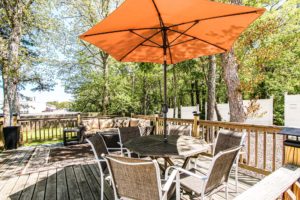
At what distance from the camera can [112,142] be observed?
4566mm

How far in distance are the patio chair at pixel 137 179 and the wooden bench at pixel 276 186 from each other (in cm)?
77

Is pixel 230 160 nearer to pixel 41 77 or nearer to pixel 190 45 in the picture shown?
pixel 190 45

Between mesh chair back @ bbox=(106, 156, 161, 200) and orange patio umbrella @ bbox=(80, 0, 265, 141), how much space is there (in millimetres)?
1376

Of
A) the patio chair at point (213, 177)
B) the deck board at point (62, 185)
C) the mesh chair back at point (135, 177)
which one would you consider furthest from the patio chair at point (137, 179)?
the deck board at point (62, 185)

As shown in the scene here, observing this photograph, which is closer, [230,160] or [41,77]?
[230,160]

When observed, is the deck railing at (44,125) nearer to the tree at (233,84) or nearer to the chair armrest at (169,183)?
the tree at (233,84)

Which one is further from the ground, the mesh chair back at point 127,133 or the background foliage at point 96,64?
the background foliage at point 96,64

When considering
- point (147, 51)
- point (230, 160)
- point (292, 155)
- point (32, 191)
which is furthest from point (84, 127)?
point (292, 155)

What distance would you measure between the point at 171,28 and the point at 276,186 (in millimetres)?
2527

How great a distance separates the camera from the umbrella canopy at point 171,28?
2348 mm

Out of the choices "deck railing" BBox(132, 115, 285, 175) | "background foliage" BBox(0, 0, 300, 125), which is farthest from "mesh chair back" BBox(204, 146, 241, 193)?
"background foliage" BBox(0, 0, 300, 125)

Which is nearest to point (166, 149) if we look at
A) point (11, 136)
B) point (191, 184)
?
point (191, 184)

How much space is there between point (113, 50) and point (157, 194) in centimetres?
248

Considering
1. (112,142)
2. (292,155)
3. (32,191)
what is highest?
(292,155)
